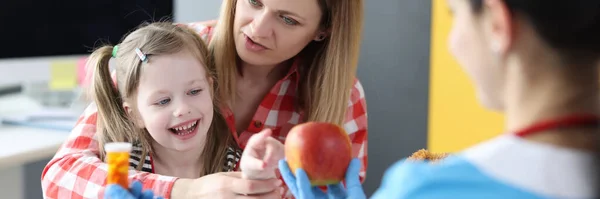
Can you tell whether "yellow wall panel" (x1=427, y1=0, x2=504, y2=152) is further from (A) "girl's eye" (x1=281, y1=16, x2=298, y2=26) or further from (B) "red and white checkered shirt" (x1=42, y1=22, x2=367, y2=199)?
(A) "girl's eye" (x1=281, y1=16, x2=298, y2=26)

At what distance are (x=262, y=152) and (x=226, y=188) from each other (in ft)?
0.40

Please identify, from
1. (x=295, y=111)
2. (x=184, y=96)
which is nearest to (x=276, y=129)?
(x=295, y=111)

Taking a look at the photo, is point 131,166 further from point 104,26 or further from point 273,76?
point 104,26

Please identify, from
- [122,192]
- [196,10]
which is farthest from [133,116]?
[196,10]

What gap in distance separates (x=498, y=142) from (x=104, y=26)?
1856 millimetres

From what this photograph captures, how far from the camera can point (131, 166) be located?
1381 mm

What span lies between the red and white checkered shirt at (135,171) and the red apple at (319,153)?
311 millimetres

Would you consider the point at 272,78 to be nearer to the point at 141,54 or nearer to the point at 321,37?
the point at 321,37

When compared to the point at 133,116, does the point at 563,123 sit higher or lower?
higher

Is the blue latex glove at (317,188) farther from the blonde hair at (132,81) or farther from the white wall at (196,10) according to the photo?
the white wall at (196,10)

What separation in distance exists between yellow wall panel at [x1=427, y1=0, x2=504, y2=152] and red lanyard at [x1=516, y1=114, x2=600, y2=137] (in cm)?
131

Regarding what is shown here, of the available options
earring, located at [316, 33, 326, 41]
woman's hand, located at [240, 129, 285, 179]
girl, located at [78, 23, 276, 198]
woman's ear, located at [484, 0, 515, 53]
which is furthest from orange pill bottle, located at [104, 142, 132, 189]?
earring, located at [316, 33, 326, 41]

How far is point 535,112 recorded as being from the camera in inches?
26.5

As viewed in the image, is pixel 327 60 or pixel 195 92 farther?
pixel 327 60
